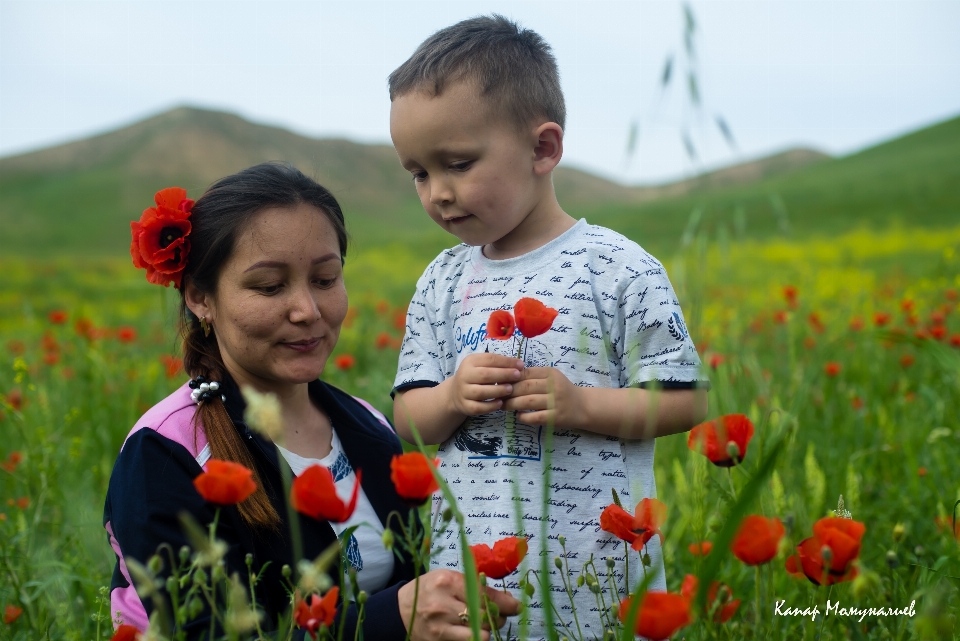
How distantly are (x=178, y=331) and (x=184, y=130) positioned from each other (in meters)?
54.9

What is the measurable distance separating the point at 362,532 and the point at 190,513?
47cm

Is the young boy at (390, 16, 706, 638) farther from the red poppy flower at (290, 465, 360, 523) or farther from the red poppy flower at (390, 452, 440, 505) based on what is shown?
the red poppy flower at (290, 465, 360, 523)

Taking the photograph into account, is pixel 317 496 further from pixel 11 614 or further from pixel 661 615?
pixel 11 614

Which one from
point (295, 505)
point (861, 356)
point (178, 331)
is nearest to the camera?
point (295, 505)

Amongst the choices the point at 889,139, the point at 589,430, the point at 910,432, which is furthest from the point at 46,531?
the point at 889,139

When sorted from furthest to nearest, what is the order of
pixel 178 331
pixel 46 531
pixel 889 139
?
pixel 889 139 < pixel 46 531 < pixel 178 331

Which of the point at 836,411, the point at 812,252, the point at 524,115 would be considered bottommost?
the point at 812,252

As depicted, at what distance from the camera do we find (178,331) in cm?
212

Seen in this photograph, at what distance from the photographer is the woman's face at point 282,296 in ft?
6.01

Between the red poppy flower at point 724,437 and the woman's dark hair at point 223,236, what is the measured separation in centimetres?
93

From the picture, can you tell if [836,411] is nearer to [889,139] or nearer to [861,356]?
[861,356]

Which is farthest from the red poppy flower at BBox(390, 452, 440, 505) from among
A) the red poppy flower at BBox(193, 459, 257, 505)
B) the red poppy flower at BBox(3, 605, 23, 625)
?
the red poppy flower at BBox(3, 605, 23, 625)

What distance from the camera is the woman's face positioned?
72.1 inches

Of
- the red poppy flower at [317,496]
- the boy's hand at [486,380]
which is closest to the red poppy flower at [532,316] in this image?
the boy's hand at [486,380]
